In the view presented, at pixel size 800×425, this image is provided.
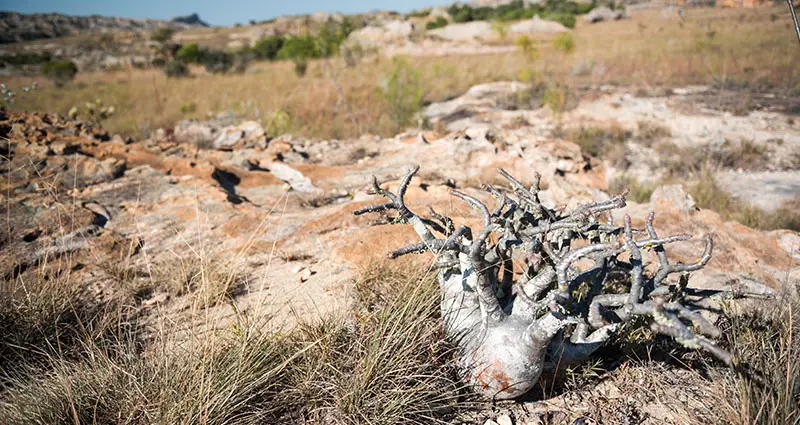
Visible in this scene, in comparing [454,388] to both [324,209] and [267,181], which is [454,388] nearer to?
[324,209]

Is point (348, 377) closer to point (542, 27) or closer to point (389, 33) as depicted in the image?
point (542, 27)

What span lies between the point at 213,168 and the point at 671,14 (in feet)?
74.0

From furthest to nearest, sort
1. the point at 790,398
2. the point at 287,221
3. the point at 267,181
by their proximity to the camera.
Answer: the point at 267,181 → the point at 287,221 → the point at 790,398

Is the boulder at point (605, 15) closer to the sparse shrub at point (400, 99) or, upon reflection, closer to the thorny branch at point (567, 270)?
the sparse shrub at point (400, 99)

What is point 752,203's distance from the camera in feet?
15.9

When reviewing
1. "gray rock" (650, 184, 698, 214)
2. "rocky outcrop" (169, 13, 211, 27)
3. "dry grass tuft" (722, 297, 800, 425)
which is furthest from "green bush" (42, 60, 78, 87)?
"rocky outcrop" (169, 13, 211, 27)

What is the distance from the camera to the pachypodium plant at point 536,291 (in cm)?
134

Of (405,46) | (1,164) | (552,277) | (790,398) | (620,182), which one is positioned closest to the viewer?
(790,398)

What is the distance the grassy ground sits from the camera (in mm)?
9398

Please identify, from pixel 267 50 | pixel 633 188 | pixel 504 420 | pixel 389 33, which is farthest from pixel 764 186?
pixel 389 33

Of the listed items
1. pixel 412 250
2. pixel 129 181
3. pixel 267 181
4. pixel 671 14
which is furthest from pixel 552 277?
pixel 671 14

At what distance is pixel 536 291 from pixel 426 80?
1201 cm

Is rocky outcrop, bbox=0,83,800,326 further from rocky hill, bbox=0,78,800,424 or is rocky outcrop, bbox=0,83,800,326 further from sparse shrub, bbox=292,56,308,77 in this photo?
sparse shrub, bbox=292,56,308,77

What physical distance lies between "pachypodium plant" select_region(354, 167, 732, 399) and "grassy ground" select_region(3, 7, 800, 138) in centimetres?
649
